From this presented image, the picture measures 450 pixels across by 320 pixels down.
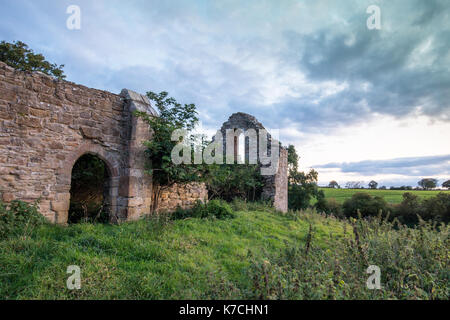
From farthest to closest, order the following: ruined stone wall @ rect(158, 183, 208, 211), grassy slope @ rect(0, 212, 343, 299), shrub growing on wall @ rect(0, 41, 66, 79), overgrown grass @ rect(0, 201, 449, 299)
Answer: shrub growing on wall @ rect(0, 41, 66, 79) < ruined stone wall @ rect(158, 183, 208, 211) < grassy slope @ rect(0, 212, 343, 299) < overgrown grass @ rect(0, 201, 449, 299)

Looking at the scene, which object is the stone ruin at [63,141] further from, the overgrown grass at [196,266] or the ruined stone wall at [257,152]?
the ruined stone wall at [257,152]

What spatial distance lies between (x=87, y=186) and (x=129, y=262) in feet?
17.7

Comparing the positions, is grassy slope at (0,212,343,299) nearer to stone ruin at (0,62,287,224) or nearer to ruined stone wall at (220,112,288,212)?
stone ruin at (0,62,287,224)

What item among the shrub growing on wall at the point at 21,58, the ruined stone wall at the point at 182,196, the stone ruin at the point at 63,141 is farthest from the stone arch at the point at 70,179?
the shrub growing on wall at the point at 21,58

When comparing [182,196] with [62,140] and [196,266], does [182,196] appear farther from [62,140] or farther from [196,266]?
[196,266]

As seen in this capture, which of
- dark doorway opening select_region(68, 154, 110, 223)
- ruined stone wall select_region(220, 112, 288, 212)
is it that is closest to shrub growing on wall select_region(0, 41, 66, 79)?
dark doorway opening select_region(68, 154, 110, 223)

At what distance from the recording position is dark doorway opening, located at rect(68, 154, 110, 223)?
757 centimetres

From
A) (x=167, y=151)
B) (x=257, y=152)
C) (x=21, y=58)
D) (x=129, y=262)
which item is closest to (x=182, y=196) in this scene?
(x=167, y=151)

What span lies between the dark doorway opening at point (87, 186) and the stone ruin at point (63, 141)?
1006 millimetres

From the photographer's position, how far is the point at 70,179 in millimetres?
5992

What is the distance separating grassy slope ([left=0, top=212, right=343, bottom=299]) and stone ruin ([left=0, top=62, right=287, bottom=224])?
3.96 feet

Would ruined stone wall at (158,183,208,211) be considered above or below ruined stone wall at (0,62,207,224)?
below
